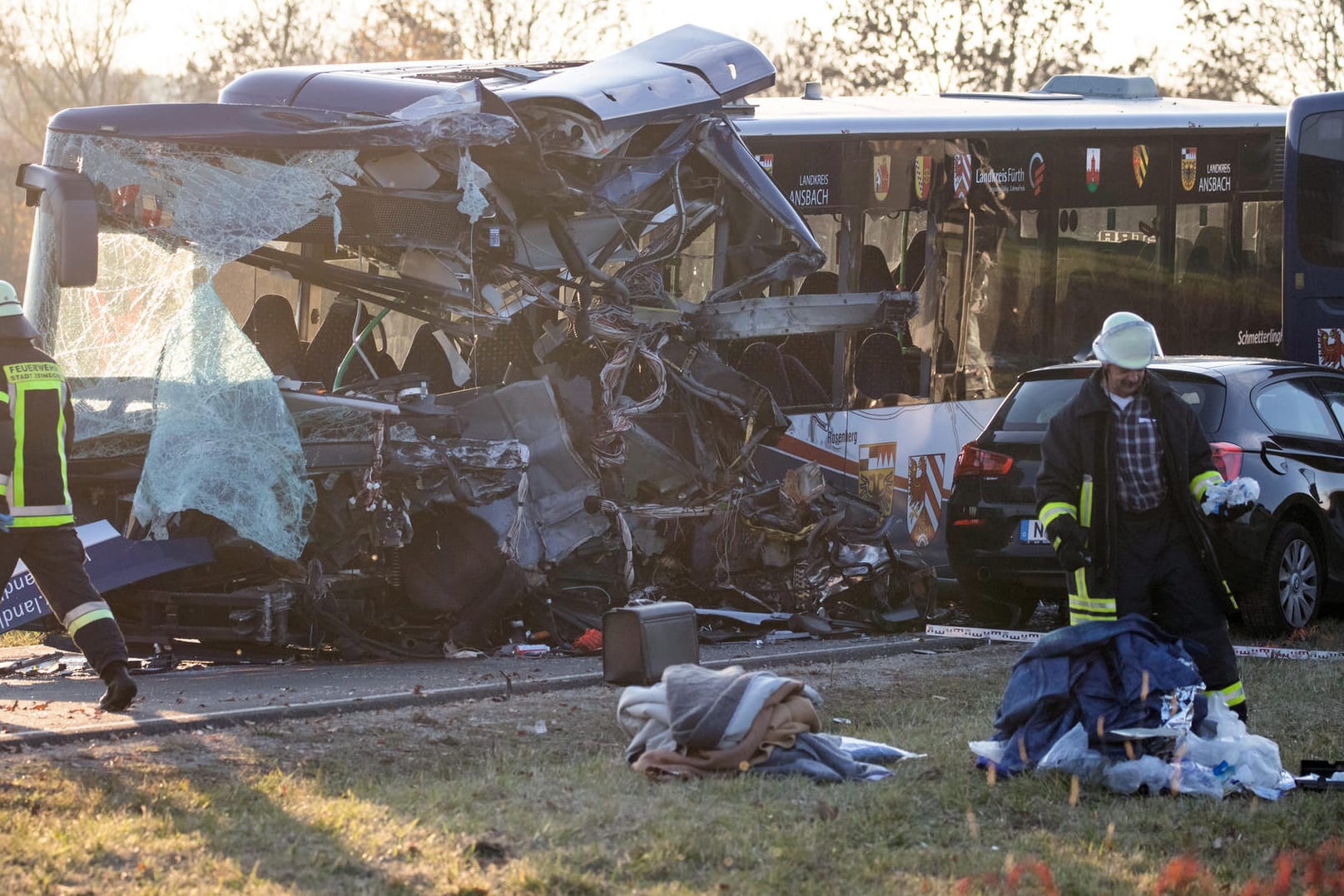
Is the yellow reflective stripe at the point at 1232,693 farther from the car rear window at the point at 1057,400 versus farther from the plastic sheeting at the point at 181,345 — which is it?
the plastic sheeting at the point at 181,345

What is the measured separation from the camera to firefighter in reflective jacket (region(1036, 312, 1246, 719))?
6.63 metres

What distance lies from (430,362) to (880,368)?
365 centimetres

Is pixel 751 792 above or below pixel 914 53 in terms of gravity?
below

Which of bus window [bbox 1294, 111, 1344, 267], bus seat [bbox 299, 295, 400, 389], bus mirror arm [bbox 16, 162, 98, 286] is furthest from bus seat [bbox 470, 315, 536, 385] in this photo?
bus window [bbox 1294, 111, 1344, 267]

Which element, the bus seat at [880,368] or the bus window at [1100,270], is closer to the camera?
the bus seat at [880,368]

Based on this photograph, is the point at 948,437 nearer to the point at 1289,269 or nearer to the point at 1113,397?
the point at 1289,269

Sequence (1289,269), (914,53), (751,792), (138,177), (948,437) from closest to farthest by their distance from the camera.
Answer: (751,792), (138,177), (948,437), (1289,269), (914,53)

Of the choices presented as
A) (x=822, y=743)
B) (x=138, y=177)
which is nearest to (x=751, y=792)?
(x=822, y=743)

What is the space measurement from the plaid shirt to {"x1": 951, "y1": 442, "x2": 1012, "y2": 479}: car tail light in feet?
14.6

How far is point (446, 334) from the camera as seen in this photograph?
10500mm

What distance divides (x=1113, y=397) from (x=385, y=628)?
16.1ft

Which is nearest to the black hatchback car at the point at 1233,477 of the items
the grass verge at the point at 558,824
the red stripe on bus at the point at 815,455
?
the red stripe on bus at the point at 815,455

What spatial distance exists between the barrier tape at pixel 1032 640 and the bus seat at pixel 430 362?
10.5 feet

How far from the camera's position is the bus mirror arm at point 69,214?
29.2 ft
